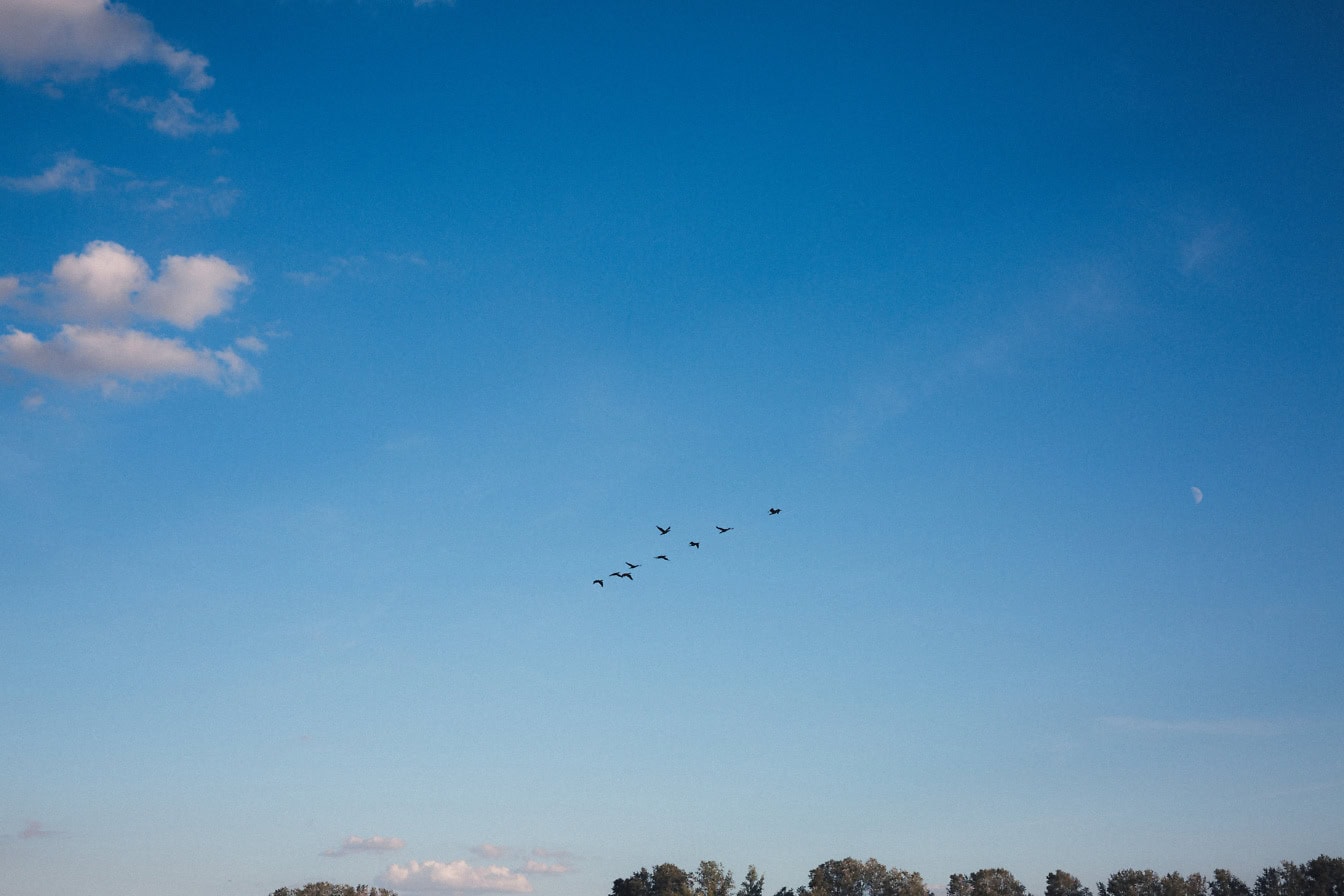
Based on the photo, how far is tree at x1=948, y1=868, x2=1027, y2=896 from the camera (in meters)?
169

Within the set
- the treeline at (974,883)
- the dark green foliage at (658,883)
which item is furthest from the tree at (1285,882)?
the dark green foliage at (658,883)

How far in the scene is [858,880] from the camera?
164 metres

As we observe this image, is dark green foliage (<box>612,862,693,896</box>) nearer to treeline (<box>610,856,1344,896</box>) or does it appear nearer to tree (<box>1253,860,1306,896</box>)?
treeline (<box>610,856,1344,896</box>)

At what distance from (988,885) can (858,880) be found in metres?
22.7

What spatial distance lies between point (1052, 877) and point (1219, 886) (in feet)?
81.7

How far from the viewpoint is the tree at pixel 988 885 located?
169 m

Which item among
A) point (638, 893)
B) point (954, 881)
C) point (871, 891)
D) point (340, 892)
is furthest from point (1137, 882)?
point (340, 892)

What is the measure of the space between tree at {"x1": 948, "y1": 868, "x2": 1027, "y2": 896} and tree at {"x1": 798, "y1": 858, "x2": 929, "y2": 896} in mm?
15934

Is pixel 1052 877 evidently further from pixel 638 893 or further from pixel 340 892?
pixel 340 892

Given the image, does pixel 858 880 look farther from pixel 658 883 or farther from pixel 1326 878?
pixel 1326 878

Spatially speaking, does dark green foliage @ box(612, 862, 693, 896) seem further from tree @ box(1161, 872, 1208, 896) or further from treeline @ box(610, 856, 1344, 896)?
tree @ box(1161, 872, 1208, 896)

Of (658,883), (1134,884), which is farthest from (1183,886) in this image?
(658,883)

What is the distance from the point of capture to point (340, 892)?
186 meters

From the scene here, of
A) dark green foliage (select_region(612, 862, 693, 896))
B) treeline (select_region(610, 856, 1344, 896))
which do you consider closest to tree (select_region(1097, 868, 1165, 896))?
treeline (select_region(610, 856, 1344, 896))
